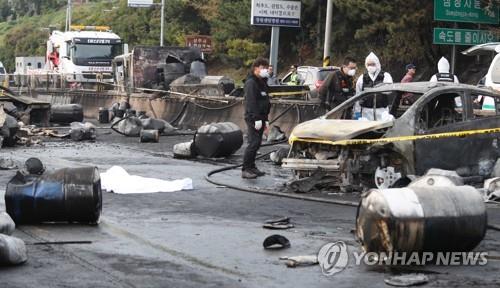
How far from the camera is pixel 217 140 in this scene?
677 inches

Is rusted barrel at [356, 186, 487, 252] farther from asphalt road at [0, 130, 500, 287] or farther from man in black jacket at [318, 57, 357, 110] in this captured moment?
man in black jacket at [318, 57, 357, 110]

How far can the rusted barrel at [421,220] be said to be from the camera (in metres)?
7.41

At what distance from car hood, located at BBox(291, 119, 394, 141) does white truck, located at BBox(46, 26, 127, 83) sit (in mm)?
31078

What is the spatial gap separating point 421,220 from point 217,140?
9998mm

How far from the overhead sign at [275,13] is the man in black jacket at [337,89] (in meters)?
16.5

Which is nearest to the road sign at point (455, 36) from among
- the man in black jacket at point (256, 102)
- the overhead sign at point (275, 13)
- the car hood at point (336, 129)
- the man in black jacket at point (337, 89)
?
the overhead sign at point (275, 13)

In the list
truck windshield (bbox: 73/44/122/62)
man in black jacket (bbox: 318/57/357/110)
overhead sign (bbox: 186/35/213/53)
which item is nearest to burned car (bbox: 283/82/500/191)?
man in black jacket (bbox: 318/57/357/110)

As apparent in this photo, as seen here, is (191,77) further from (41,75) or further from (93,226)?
(93,226)

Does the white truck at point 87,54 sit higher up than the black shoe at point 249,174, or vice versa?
the white truck at point 87,54

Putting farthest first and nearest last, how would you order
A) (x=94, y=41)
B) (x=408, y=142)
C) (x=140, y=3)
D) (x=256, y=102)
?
(x=140, y=3)
(x=94, y=41)
(x=256, y=102)
(x=408, y=142)

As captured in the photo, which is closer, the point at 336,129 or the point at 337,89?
the point at 336,129

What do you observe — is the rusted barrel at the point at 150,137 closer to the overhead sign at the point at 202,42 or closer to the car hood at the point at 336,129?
the car hood at the point at 336,129

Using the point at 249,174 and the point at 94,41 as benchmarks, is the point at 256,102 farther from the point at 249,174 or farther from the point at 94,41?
the point at 94,41

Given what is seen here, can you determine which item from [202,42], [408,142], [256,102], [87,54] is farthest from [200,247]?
[202,42]
